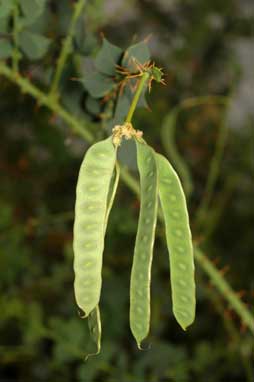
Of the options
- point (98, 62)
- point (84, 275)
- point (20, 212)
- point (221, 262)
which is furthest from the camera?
point (20, 212)

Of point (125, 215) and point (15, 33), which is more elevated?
point (15, 33)

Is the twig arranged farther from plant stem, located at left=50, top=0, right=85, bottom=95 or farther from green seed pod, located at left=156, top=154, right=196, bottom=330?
green seed pod, located at left=156, top=154, right=196, bottom=330

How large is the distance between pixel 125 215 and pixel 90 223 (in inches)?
18.5

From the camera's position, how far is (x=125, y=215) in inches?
33.5

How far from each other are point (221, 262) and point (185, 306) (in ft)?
2.21

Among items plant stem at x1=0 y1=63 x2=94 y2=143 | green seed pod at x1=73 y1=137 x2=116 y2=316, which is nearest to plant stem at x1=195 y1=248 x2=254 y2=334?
plant stem at x1=0 y1=63 x2=94 y2=143

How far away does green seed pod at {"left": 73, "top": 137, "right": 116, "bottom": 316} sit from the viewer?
0.37 meters

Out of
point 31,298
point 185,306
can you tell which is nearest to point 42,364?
point 31,298

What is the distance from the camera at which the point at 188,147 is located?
4.09 ft

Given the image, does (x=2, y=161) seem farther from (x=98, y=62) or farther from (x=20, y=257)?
(x=98, y=62)

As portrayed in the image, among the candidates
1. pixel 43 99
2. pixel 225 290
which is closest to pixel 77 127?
pixel 43 99

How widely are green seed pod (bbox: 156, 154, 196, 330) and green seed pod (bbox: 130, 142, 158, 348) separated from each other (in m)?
0.01

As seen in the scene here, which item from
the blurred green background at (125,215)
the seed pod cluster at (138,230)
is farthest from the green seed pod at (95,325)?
the blurred green background at (125,215)

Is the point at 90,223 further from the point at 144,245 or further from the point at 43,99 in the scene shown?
the point at 43,99
